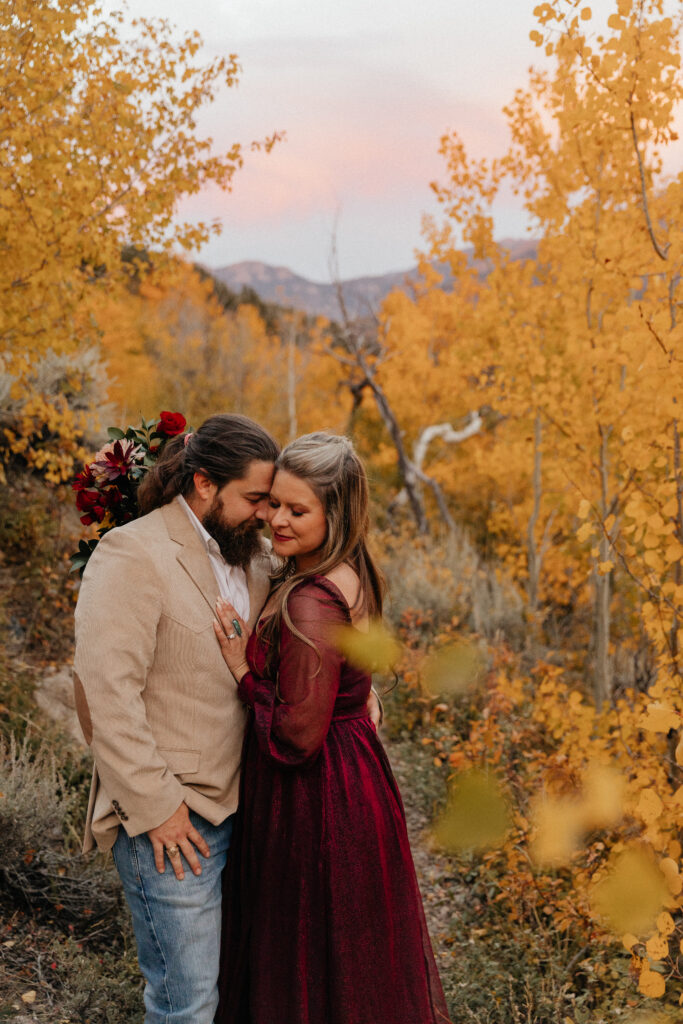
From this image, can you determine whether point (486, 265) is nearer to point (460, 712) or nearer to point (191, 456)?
point (460, 712)

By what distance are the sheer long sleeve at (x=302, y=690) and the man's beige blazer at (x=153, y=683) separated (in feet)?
0.49

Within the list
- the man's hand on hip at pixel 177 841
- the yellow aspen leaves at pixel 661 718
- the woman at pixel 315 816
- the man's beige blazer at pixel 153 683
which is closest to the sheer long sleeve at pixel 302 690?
the woman at pixel 315 816

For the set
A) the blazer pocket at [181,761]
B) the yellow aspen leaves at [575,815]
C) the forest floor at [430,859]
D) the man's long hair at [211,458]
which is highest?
the man's long hair at [211,458]

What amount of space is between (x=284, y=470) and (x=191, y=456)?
27 centimetres

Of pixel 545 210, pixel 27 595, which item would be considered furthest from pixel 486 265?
pixel 27 595

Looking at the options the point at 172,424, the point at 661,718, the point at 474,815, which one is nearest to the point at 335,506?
the point at 172,424

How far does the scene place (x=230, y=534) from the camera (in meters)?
2.13

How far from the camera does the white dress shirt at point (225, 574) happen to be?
209 cm

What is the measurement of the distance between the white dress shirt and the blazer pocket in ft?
1.33

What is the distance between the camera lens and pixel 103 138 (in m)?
4.10

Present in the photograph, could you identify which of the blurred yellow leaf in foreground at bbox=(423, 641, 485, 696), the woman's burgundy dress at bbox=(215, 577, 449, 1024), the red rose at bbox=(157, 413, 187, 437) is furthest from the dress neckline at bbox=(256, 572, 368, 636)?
the blurred yellow leaf in foreground at bbox=(423, 641, 485, 696)

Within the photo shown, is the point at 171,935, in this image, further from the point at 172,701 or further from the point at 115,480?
the point at 115,480

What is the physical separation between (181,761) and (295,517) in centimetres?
68

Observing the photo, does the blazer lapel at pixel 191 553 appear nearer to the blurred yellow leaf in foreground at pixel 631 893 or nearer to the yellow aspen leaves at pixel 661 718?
the yellow aspen leaves at pixel 661 718
